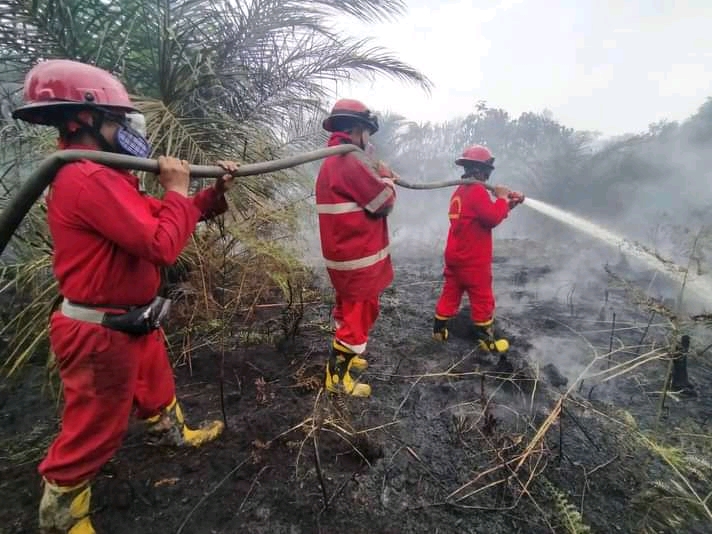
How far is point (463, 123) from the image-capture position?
16.1 m

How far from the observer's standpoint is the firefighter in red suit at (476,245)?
3.55 metres

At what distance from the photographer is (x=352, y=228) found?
2715 mm

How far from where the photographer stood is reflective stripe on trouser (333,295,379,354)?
8.98ft

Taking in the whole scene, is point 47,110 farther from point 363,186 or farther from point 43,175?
point 363,186

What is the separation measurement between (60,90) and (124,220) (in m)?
0.58

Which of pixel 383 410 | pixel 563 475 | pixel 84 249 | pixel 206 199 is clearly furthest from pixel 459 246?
pixel 84 249

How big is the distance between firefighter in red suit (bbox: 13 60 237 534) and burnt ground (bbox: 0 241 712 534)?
0.44m

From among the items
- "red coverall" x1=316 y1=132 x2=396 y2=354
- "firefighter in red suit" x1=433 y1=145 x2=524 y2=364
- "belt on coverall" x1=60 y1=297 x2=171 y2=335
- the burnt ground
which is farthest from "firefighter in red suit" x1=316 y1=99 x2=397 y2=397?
"belt on coverall" x1=60 y1=297 x2=171 y2=335

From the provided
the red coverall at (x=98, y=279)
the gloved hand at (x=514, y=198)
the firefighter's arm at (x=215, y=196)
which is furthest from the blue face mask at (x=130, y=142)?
the gloved hand at (x=514, y=198)

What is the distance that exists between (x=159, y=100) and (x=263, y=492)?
11.0 ft

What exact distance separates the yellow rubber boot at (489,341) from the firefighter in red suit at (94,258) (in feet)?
9.27

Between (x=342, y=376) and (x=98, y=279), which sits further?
(x=342, y=376)

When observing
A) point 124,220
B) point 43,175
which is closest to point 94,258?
point 124,220

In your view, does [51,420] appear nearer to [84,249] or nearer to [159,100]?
[84,249]
